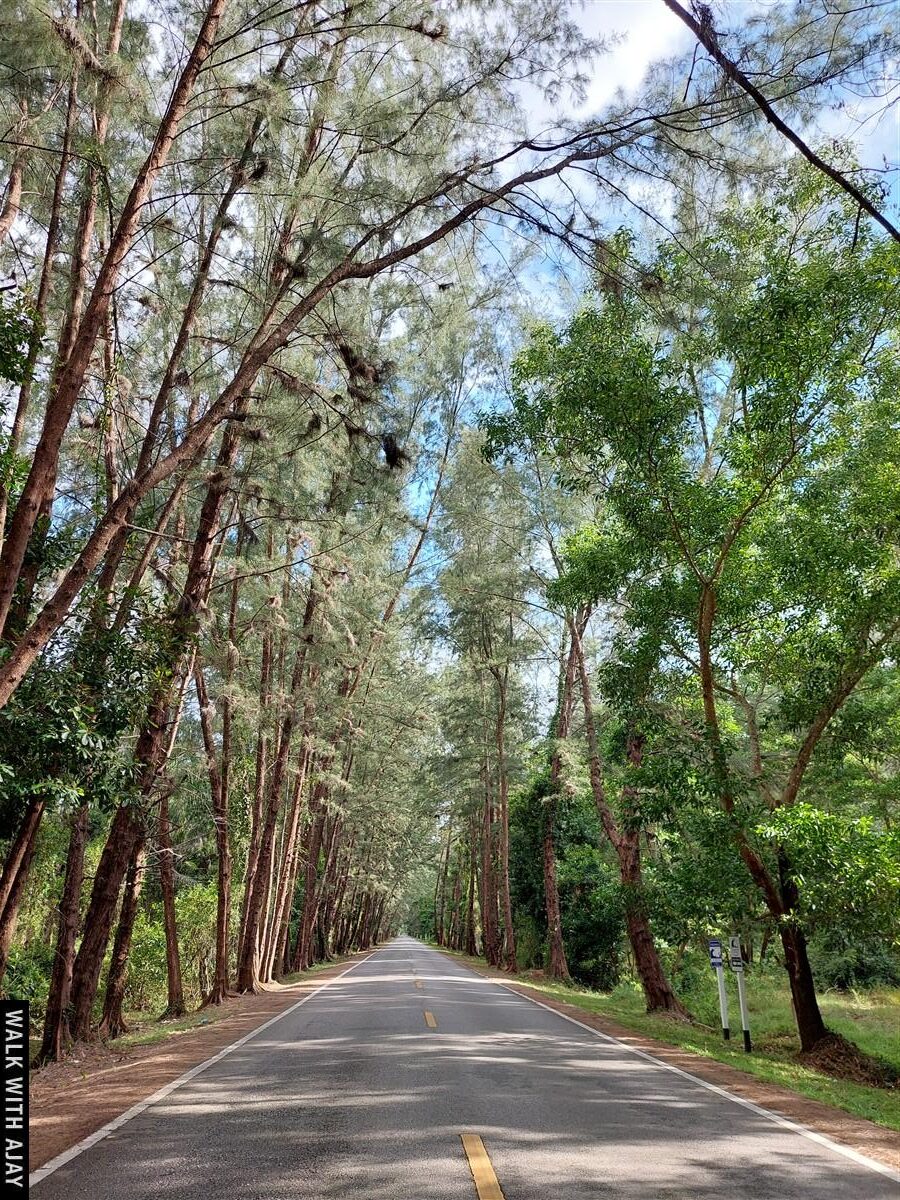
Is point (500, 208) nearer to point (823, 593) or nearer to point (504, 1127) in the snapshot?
point (823, 593)

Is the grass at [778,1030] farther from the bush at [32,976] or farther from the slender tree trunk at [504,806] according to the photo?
the bush at [32,976]

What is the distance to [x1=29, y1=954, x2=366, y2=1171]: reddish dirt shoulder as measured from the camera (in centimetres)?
609

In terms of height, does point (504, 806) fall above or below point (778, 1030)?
above

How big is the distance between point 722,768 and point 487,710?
18124 mm

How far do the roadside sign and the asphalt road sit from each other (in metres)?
3.02

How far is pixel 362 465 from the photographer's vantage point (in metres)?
11.0

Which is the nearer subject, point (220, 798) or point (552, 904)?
point (220, 798)

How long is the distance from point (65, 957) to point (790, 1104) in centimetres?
998

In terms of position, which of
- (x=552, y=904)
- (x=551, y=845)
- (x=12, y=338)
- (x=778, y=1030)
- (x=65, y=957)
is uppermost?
(x=12, y=338)

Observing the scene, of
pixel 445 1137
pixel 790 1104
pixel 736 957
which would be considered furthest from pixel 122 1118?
pixel 736 957

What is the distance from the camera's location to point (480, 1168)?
495 cm

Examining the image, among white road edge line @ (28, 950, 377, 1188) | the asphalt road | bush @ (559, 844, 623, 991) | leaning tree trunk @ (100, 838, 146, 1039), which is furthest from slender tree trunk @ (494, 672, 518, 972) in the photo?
the asphalt road

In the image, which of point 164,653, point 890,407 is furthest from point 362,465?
point 890,407

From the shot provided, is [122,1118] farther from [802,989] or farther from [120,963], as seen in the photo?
[802,989]
